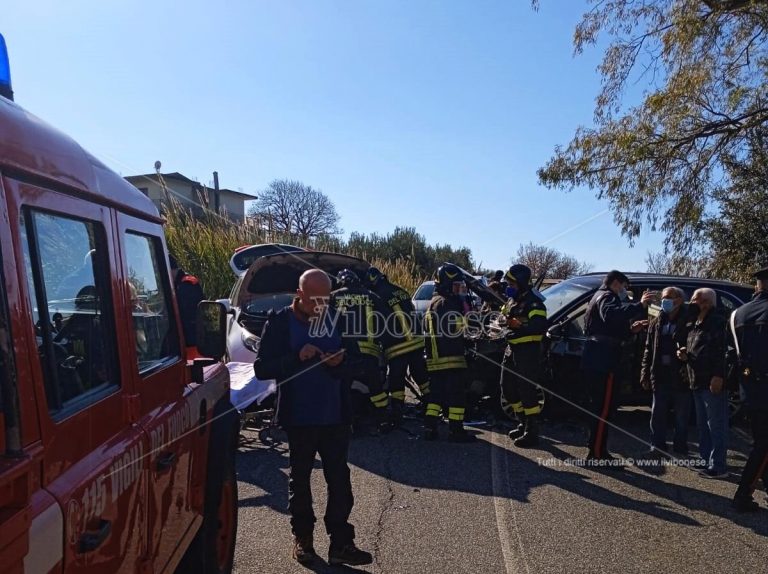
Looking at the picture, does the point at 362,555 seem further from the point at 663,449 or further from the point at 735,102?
the point at 735,102

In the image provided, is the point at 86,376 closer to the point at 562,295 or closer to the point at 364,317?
the point at 364,317

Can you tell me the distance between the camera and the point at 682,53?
508 inches

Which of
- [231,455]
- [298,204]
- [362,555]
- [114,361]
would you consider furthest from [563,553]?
[298,204]

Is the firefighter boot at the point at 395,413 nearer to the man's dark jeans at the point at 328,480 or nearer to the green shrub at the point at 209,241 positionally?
the man's dark jeans at the point at 328,480

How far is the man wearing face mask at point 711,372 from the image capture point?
219 inches

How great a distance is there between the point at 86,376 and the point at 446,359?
5076mm

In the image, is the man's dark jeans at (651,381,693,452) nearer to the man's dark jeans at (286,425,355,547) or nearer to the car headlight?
the man's dark jeans at (286,425,355,547)

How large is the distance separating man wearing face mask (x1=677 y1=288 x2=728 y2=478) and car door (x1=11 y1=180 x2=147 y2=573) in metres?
5.03

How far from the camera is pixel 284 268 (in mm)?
7656

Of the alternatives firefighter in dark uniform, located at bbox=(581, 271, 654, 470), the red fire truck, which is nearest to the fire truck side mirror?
the red fire truck

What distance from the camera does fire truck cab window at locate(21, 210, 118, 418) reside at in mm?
1591

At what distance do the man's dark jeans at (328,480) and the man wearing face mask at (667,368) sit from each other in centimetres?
368

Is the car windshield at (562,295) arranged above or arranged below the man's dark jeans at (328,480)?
above

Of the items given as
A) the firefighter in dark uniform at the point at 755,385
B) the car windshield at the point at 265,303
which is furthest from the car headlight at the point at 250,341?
the firefighter in dark uniform at the point at 755,385
